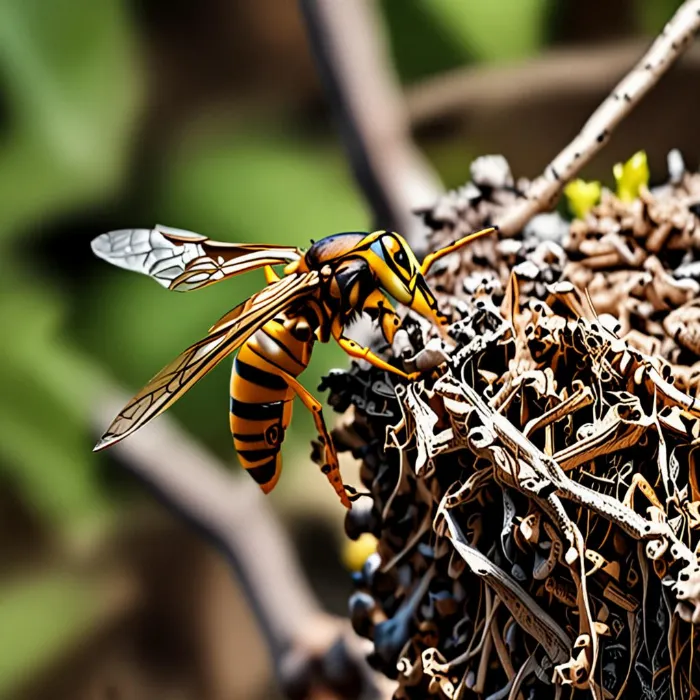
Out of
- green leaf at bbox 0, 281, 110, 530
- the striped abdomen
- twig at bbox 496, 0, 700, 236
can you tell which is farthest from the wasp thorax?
green leaf at bbox 0, 281, 110, 530

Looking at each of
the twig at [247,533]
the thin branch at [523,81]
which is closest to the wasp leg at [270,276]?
the twig at [247,533]

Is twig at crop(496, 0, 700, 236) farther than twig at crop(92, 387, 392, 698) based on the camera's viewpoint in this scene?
No

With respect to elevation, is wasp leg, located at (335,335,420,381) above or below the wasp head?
below

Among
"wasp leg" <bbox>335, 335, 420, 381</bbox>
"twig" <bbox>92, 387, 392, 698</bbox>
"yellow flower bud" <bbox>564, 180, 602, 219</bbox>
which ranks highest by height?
"wasp leg" <bbox>335, 335, 420, 381</bbox>

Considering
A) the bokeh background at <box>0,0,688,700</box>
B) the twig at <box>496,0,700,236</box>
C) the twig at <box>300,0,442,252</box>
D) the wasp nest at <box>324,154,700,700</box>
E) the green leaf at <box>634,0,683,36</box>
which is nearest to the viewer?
the wasp nest at <box>324,154,700,700</box>

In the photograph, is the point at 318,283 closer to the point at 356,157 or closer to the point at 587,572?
the point at 587,572

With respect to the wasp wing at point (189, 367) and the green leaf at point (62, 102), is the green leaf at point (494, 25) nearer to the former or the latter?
the green leaf at point (62, 102)

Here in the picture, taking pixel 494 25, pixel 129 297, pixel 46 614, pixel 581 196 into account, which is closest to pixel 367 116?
pixel 581 196

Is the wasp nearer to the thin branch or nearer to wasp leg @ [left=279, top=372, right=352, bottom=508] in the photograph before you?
wasp leg @ [left=279, top=372, right=352, bottom=508]
